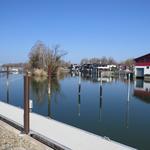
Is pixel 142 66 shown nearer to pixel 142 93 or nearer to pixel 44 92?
pixel 142 93

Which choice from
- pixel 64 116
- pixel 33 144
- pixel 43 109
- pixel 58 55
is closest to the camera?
pixel 33 144

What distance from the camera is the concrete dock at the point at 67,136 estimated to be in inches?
304

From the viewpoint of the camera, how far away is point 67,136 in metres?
8.82

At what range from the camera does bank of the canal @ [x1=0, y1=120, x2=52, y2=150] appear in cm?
769

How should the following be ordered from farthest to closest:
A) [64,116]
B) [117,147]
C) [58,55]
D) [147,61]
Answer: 1. [58,55]
2. [147,61]
3. [64,116]
4. [117,147]

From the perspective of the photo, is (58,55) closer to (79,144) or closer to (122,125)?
(122,125)

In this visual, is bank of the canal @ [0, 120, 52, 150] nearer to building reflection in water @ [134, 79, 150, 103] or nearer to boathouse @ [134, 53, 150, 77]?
building reflection in water @ [134, 79, 150, 103]

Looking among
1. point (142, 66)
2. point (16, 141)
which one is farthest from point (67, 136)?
point (142, 66)

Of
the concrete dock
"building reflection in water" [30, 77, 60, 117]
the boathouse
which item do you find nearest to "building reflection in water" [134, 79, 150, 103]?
"building reflection in water" [30, 77, 60, 117]

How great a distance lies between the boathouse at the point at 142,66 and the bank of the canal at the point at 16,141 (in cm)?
5328

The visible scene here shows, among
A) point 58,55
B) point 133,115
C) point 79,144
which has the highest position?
point 58,55

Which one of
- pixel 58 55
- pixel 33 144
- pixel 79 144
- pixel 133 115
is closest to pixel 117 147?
pixel 79 144

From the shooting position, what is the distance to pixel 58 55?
229ft

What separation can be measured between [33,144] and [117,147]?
2360 mm
